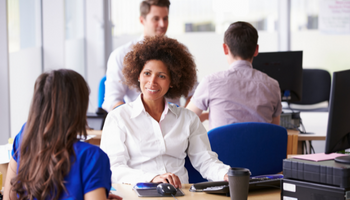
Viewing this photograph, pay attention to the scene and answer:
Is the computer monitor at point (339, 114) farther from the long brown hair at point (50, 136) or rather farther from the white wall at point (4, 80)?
the white wall at point (4, 80)

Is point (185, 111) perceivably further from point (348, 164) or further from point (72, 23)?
point (72, 23)

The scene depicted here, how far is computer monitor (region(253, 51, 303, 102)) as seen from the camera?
2900 millimetres

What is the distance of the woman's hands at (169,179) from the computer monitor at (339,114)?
59 cm

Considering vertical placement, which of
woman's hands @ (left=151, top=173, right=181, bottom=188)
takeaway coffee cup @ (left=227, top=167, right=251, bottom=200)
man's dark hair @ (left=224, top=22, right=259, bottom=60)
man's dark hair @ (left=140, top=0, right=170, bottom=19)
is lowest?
woman's hands @ (left=151, top=173, right=181, bottom=188)

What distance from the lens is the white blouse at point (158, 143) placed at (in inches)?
68.0

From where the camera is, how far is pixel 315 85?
442 centimetres

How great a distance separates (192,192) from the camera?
1.40m

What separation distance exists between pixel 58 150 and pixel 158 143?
80cm

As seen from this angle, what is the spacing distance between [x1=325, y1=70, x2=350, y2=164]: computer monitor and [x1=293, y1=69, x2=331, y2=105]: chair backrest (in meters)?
3.15

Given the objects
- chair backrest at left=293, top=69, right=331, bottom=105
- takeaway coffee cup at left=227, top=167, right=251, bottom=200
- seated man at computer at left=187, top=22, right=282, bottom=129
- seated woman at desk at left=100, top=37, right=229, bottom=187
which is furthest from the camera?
chair backrest at left=293, top=69, right=331, bottom=105

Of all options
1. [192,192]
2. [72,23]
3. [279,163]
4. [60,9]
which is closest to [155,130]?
[192,192]

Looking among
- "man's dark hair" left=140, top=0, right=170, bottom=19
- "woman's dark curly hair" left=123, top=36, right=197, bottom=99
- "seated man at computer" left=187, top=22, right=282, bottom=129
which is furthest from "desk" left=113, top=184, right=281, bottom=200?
"man's dark hair" left=140, top=0, right=170, bottom=19

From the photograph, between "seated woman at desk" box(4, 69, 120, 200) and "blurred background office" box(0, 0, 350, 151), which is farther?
"blurred background office" box(0, 0, 350, 151)

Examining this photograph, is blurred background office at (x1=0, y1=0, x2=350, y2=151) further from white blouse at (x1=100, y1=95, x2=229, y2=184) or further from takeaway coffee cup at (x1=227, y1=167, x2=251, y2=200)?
takeaway coffee cup at (x1=227, y1=167, x2=251, y2=200)
